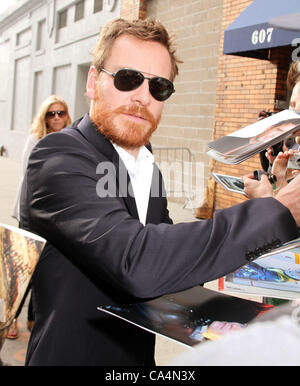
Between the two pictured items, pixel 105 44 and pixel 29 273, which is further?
pixel 105 44

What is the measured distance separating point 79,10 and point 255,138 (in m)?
17.0

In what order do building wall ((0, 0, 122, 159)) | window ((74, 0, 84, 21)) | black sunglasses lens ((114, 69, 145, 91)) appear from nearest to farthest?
black sunglasses lens ((114, 69, 145, 91))
building wall ((0, 0, 122, 159))
window ((74, 0, 84, 21))

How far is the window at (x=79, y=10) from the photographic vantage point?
16361 mm

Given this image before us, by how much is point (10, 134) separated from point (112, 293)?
23.3m

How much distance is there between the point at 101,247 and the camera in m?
1.17

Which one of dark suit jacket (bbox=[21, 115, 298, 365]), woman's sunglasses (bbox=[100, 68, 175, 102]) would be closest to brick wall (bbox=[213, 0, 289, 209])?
woman's sunglasses (bbox=[100, 68, 175, 102])

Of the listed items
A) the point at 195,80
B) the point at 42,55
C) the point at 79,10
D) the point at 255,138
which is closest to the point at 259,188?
the point at 255,138

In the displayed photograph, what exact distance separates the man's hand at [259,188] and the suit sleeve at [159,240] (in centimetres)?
29

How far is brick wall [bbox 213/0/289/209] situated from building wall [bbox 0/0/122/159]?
204 inches

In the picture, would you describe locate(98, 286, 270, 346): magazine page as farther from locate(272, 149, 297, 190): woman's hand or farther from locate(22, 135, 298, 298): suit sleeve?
locate(272, 149, 297, 190): woman's hand

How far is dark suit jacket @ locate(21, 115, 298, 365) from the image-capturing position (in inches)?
44.4

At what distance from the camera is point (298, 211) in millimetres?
1104

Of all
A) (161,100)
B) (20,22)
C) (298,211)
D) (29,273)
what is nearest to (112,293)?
(29,273)

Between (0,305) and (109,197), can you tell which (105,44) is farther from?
(0,305)
